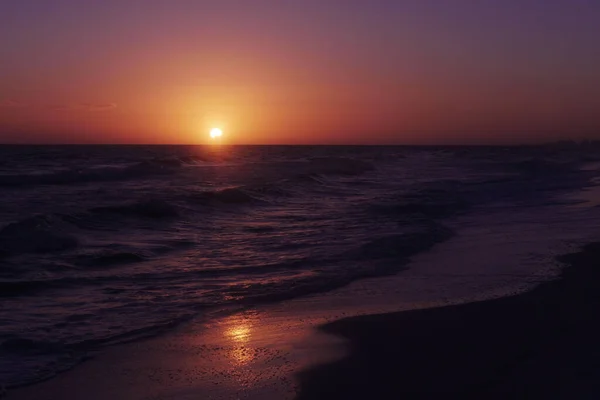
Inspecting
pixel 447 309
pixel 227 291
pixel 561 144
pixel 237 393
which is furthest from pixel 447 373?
pixel 561 144

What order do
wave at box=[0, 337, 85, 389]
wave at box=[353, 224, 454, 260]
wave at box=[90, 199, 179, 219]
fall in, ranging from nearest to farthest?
wave at box=[0, 337, 85, 389] → wave at box=[353, 224, 454, 260] → wave at box=[90, 199, 179, 219]

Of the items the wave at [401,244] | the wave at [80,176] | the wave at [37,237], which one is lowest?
the wave at [80,176]

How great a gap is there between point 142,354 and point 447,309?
11.8ft

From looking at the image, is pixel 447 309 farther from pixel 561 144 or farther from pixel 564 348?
pixel 561 144

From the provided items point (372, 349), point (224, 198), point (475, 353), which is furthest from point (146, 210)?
point (475, 353)

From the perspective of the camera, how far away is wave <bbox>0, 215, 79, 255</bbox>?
13.5m

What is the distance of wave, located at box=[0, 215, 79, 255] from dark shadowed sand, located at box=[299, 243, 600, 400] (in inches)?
314

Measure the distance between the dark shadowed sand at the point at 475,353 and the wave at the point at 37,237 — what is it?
7.97m

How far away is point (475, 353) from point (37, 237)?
1078cm

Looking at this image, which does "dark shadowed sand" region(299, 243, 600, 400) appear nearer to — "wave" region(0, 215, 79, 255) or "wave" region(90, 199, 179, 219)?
"wave" region(0, 215, 79, 255)

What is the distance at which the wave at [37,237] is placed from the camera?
13531 mm

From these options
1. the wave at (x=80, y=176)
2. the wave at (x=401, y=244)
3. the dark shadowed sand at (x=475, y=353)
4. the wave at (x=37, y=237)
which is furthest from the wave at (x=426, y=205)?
the wave at (x=80, y=176)

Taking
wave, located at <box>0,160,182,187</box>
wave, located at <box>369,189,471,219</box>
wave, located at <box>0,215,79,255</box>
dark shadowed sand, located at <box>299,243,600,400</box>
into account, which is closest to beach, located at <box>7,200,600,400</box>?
dark shadowed sand, located at <box>299,243,600,400</box>

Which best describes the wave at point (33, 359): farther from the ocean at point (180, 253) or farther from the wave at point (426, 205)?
the wave at point (426, 205)
